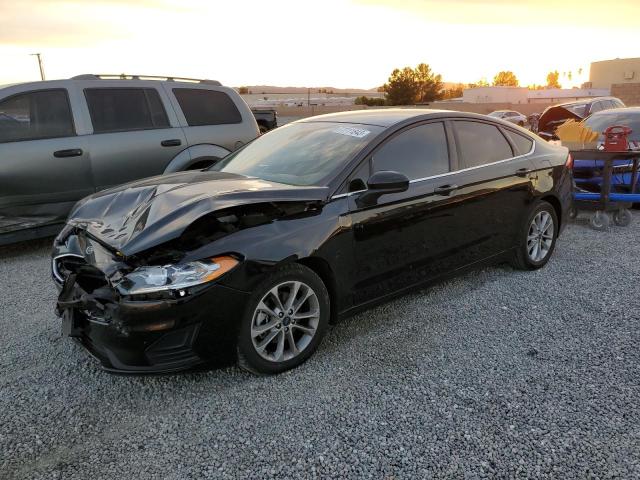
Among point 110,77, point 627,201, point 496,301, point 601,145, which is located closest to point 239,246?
point 496,301

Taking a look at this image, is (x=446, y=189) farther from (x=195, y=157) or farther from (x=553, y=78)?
(x=553, y=78)

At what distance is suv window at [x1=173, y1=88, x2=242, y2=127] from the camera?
6.71 meters

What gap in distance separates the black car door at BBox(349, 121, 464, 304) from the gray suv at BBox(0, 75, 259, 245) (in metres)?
3.34

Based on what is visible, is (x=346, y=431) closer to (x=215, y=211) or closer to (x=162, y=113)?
(x=215, y=211)

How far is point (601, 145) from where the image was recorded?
316 inches

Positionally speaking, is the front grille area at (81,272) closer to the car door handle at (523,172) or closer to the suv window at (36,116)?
the suv window at (36,116)

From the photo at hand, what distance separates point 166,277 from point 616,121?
28.6 ft

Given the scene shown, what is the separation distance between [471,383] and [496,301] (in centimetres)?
144

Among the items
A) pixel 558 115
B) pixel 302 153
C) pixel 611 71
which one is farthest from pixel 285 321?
pixel 611 71

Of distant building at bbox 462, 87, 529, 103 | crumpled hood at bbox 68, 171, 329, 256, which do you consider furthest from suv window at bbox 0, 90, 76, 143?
distant building at bbox 462, 87, 529, 103

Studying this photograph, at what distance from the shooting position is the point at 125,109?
6273 millimetres

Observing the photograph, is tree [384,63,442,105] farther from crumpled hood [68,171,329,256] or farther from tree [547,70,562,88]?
tree [547,70,562,88]

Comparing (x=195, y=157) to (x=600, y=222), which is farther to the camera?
(x=600, y=222)

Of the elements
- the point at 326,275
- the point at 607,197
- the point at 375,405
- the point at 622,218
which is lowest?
the point at 375,405
